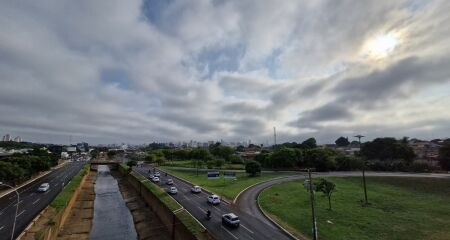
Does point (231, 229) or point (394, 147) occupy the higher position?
point (394, 147)

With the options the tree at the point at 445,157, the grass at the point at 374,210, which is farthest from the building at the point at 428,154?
the grass at the point at 374,210

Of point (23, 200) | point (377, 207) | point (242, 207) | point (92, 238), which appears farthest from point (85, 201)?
point (377, 207)

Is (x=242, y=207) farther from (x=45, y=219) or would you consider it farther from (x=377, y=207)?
(x=45, y=219)

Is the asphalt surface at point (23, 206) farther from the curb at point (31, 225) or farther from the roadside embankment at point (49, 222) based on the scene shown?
the roadside embankment at point (49, 222)

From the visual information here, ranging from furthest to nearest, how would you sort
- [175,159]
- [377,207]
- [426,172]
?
1. [175,159]
2. [426,172]
3. [377,207]

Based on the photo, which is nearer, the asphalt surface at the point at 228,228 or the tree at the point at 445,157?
the asphalt surface at the point at 228,228

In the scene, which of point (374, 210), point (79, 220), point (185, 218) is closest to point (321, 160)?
point (374, 210)
